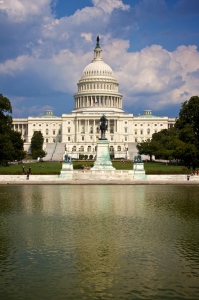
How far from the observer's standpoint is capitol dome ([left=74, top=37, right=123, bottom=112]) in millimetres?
172000

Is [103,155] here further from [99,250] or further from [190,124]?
[99,250]

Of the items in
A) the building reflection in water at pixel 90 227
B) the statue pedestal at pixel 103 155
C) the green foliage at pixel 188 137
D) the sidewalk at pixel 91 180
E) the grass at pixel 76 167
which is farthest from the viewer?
the green foliage at pixel 188 137

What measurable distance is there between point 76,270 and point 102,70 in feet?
530

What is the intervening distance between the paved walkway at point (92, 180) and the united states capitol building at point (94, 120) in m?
107

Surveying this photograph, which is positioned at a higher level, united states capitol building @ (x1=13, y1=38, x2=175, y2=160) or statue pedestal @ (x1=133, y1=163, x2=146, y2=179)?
united states capitol building @ (x1=13, y1=38, x2=175, y2=160)

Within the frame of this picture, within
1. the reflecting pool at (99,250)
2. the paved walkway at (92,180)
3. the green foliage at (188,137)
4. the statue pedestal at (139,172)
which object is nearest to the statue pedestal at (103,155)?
the statue pedestal at (139,172)

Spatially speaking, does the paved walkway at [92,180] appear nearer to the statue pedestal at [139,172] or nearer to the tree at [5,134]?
the statue pedestal at [139,172]

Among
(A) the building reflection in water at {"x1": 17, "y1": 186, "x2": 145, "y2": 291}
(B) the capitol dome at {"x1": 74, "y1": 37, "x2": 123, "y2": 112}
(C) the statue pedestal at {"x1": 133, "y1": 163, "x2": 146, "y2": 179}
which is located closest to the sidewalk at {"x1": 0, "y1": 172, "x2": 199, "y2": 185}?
(C) the statue pedestal at {"x1": 133, "y1": 163, "x2": 146, "y2": 179}

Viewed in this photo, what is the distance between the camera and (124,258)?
17.4 meters

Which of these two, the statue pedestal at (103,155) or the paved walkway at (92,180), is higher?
the statue pedestal at (103,155)

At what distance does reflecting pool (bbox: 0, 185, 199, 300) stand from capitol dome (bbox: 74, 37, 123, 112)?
141968 millimetres

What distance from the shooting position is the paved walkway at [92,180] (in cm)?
5009

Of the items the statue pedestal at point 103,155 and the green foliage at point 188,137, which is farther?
the green foliage at point 188,137

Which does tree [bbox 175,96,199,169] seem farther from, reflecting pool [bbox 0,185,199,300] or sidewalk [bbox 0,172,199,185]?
reflecting pool [bbox 0,185,199,300]
